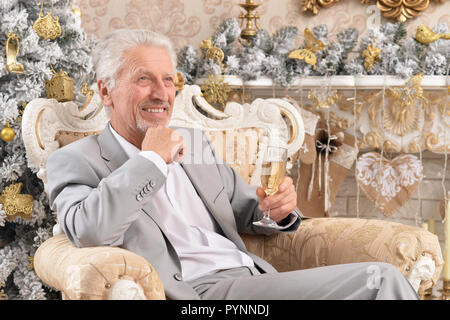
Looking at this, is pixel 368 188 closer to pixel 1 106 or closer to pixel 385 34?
pixel 385 34

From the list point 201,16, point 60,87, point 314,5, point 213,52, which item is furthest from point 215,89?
point 60,87

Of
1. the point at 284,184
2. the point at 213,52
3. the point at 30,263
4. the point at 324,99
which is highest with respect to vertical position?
the point at 213,52

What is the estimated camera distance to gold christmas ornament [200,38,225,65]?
2.73 m

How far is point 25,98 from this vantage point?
2.25 metres

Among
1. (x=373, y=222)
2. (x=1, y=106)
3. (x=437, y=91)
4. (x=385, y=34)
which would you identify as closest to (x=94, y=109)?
(x=1, y=106)

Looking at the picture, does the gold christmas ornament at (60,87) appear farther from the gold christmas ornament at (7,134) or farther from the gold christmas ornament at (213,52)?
the gold christmas ornament at (213,52)

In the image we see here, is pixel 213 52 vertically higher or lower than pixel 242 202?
higher

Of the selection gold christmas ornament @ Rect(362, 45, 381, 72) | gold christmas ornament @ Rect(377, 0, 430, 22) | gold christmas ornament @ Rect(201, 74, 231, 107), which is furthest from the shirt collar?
gold christmas ornament @ Rect(377, 0, 430, 22)

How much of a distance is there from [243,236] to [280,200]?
322 mm

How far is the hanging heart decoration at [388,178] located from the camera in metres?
2.83

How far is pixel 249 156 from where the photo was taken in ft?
7.14

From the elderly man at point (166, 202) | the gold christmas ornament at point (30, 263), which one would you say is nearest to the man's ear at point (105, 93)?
the elderly man at point (166, 202)

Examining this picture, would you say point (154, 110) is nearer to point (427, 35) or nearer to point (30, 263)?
point (30, 263)

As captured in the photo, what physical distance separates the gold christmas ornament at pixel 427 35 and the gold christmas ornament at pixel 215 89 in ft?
2.92
